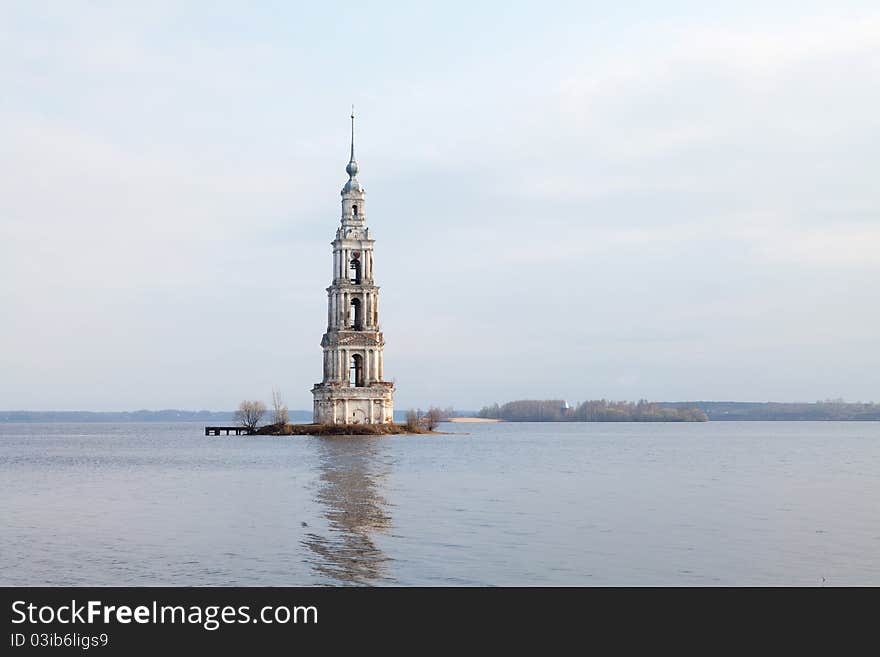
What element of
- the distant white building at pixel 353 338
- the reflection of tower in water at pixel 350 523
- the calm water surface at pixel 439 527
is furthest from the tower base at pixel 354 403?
the calm water surface at pixel 439 527

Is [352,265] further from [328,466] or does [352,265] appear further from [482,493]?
[482,493]

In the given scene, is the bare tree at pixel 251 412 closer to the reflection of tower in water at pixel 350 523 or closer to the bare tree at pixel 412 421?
the bare tree at pixel 412 421

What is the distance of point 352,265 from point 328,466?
73.9m

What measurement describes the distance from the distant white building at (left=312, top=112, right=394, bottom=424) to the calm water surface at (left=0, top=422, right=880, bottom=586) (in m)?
67.6

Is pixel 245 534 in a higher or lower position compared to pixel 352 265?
lower

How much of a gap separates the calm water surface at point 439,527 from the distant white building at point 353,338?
67561mm

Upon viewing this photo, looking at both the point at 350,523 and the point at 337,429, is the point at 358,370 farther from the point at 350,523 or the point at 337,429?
the point at 350,523

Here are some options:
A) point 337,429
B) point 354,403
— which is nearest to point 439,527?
point 337,429

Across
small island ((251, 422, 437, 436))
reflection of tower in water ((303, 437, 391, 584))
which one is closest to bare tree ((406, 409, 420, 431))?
small island ((251, 422, 437, 436))

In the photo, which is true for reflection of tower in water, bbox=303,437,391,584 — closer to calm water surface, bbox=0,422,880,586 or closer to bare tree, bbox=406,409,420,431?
calm water surface, bbox=0,422,880,586
